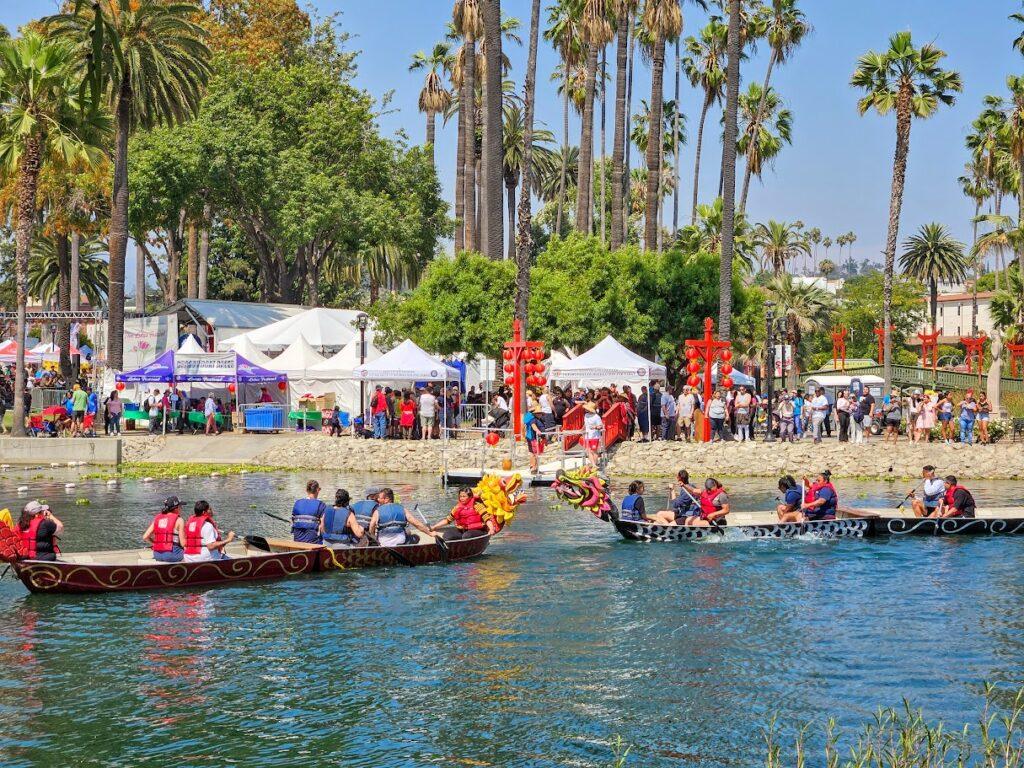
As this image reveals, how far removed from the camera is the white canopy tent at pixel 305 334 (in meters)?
49.5

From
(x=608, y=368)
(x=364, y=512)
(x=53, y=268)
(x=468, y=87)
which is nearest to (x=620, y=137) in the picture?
(x=468, y=87)

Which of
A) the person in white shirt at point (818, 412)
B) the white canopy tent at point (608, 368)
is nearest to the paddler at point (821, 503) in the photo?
the white canopy tent at point (608, 368)

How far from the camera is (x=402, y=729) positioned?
1347 cm

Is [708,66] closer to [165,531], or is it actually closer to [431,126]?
[431,126]

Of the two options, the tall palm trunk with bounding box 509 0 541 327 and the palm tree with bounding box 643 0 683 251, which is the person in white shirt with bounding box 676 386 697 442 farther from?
the palm tree with bounding box 643 0 683 251

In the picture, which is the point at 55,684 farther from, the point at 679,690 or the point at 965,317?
the point at 965,317

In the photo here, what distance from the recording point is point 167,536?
20.0m

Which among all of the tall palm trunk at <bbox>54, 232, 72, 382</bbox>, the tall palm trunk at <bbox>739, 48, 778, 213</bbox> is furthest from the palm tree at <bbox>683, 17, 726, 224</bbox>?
the tall palm trunk at <bbox>54, 232, 72, 382</bbox>

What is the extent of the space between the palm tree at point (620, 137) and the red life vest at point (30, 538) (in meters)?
36.7

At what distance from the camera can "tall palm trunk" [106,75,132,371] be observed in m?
47.1

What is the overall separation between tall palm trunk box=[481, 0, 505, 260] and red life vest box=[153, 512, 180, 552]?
25880mm

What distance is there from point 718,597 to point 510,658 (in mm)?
5134

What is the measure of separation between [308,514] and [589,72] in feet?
127

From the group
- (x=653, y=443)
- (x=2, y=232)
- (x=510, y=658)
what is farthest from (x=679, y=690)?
(x=2, y=232)
